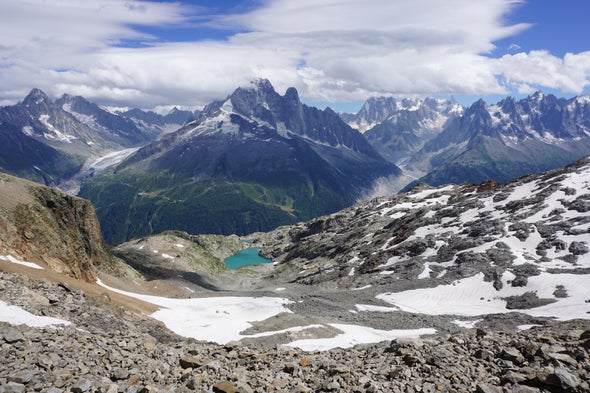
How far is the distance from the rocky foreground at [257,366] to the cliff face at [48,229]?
3157 cm

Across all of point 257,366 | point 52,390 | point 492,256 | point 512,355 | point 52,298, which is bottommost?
point 492,256

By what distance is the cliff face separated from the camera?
2370 inches

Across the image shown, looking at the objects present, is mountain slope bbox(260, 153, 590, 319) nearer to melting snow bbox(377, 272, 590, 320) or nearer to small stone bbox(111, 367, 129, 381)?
melting snow bbox(377, 272, 590, 320)

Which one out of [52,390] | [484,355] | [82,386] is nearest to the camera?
[52,390]

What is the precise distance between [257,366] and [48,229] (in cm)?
5756

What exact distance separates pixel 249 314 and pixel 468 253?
225ft

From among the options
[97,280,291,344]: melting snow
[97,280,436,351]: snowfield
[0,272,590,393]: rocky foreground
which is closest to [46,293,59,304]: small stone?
[0,272,590,393]: rocky foreground

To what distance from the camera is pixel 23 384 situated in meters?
19.0

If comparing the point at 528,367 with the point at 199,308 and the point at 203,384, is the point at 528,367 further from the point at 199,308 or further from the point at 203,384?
the point at 199,308

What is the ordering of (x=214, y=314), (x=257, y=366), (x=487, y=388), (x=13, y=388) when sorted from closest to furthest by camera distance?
(x=13, y=388), (x=487, y=388), (x=257, y=366), (x=214, y=314)

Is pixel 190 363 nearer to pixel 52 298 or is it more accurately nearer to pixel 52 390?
pixel 52 390

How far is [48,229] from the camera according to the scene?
233 feet

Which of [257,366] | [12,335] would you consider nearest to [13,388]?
[12,335]

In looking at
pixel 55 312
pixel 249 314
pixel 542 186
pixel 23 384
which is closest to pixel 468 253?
pixel 542 186
